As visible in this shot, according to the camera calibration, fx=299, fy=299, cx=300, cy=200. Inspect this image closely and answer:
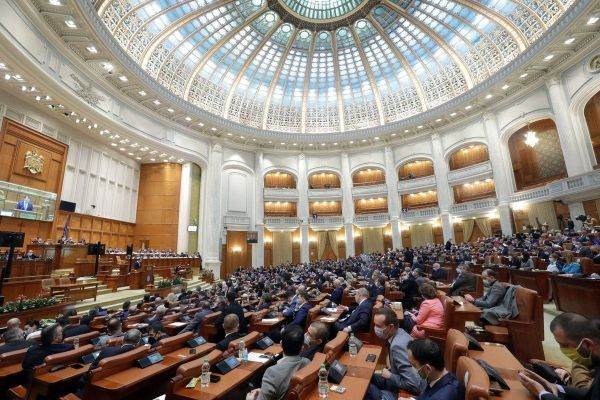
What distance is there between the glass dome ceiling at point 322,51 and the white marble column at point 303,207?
10.5 feet

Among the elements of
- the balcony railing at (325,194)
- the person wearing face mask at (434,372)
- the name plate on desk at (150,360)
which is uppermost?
the balcony railing at (325,194)

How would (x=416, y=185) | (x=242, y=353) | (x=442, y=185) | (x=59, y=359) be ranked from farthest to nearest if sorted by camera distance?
(x=416, y=185) < (x=442, y=185) < (x=242, y=353) < (x=59, y=359)

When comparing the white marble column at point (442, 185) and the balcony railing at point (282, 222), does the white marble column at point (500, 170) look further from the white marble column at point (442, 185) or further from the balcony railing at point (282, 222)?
the balcony railing at point (282, 222)

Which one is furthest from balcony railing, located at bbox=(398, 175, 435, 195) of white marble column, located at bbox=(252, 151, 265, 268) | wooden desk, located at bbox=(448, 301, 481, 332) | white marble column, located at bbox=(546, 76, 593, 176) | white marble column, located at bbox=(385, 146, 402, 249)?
wooden desk, located at bbox=(448, 301, 481, 332)

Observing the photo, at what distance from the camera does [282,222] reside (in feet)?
74.0

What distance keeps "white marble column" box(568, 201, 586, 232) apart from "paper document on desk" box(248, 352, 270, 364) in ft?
52.3

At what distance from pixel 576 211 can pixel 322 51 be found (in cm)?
1834

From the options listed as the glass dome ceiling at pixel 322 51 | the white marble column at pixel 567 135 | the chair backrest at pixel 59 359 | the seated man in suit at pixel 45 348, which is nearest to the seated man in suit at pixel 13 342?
the seated man in suit at pixel 45 348

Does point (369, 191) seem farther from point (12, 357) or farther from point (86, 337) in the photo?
point (12, 357)

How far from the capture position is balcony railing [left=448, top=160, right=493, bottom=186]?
60.4 feet

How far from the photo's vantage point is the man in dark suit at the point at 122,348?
3389 millimetres

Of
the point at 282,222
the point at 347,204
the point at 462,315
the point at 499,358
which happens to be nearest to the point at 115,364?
the point at 499,358

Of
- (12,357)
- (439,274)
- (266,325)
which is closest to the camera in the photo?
(12,357)

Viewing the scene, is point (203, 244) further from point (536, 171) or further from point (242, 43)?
point (536, 171)
